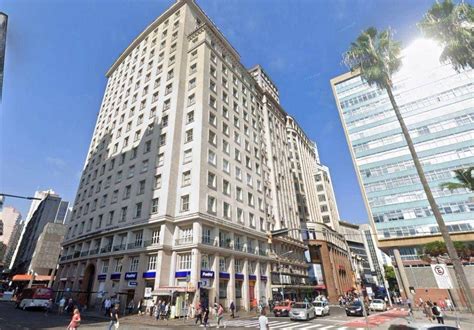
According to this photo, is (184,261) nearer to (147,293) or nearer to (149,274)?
(149,274)

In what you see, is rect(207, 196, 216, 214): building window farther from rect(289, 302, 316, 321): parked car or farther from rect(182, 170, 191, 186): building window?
rect(289, 302, 316, 321): parked car

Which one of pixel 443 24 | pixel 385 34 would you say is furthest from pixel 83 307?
pixel 443 24

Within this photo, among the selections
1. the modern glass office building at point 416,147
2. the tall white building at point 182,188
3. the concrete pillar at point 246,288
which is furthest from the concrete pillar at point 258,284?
the modern glass office building at point 416,147

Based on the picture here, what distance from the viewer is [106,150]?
45.5 metres

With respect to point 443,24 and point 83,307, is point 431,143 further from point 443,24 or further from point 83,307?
point 83,307

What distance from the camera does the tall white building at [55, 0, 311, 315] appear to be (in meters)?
29.0

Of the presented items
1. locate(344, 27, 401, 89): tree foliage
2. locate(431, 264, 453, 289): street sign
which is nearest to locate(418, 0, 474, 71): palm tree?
locate(344, 27, 401, 89): tree foliage

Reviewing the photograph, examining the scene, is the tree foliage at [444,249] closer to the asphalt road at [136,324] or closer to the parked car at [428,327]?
the asphalt road at [136,324]

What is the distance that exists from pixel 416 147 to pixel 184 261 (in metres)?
47.5

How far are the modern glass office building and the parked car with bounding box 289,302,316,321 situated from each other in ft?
97.3

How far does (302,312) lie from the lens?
22766 mm

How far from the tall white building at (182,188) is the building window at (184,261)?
15 cm

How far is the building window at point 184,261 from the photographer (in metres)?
28.0

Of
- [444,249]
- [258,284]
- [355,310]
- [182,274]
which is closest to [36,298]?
[182,274]
